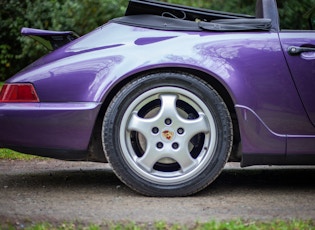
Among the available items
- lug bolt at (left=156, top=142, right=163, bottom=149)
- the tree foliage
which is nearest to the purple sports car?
lug bolt at (left=156, top=142, right=163, bottom=149)

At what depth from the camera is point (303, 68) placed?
4332 millimetres

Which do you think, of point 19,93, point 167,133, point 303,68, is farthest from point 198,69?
point 19,93

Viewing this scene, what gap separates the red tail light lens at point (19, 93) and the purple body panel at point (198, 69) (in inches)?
1.6

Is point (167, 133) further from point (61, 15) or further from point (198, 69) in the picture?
point (61, 15)

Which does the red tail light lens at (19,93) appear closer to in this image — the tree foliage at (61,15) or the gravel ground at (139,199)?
the gravel ground at (139,199)

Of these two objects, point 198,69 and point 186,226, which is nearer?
point 186,226

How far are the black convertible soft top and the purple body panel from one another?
4.5 inches

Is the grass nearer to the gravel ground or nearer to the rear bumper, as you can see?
the gravel ground

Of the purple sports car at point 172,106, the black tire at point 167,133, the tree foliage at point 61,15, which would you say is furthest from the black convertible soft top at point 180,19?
the tree foliage at point 61,15

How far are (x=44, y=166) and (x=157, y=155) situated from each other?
6.42 feet

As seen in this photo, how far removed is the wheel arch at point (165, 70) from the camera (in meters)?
4.33

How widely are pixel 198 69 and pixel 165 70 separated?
21cm

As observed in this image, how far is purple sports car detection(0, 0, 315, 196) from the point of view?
168 inches

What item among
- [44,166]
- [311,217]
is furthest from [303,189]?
[44,166]
